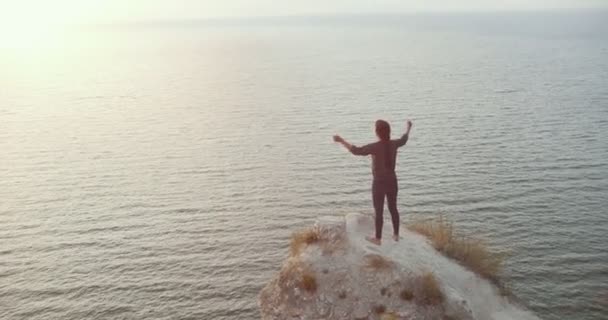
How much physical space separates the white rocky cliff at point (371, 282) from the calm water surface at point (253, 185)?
5.12m

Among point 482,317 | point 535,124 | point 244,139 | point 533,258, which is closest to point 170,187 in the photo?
point 244,139

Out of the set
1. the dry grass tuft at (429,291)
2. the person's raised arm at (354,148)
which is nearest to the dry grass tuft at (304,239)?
the dry grass tuft at (429,291)

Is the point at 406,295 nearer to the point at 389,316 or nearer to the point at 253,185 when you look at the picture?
the point at 389,316

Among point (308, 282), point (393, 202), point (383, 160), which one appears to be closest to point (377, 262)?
point (393, 202)

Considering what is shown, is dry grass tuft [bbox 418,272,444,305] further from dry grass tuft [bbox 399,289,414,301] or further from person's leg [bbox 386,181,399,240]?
person's leg [bbox 386,181,399,240]

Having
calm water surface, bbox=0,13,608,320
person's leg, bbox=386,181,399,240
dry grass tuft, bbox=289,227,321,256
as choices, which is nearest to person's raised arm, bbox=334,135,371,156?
person's leg, bbox=386,181,399,240

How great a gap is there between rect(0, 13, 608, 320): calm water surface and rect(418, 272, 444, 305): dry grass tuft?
842 cm

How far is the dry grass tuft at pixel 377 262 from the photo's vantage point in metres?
19.0

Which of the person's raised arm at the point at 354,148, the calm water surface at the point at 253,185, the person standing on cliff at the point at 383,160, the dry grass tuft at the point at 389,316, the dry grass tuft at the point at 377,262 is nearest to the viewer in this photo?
the person's raised arm at the point at 354,148

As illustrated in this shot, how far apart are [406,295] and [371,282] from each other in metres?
1.24

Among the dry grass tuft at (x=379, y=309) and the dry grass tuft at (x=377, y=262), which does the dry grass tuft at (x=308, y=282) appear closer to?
the dry grass tuft at (x=377, y=262)

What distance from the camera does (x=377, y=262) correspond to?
19188mm

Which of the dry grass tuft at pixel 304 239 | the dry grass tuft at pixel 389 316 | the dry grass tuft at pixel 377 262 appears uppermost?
the dry grass tuft at pixel 304 239

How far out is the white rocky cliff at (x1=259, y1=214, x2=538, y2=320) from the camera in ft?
60.2
